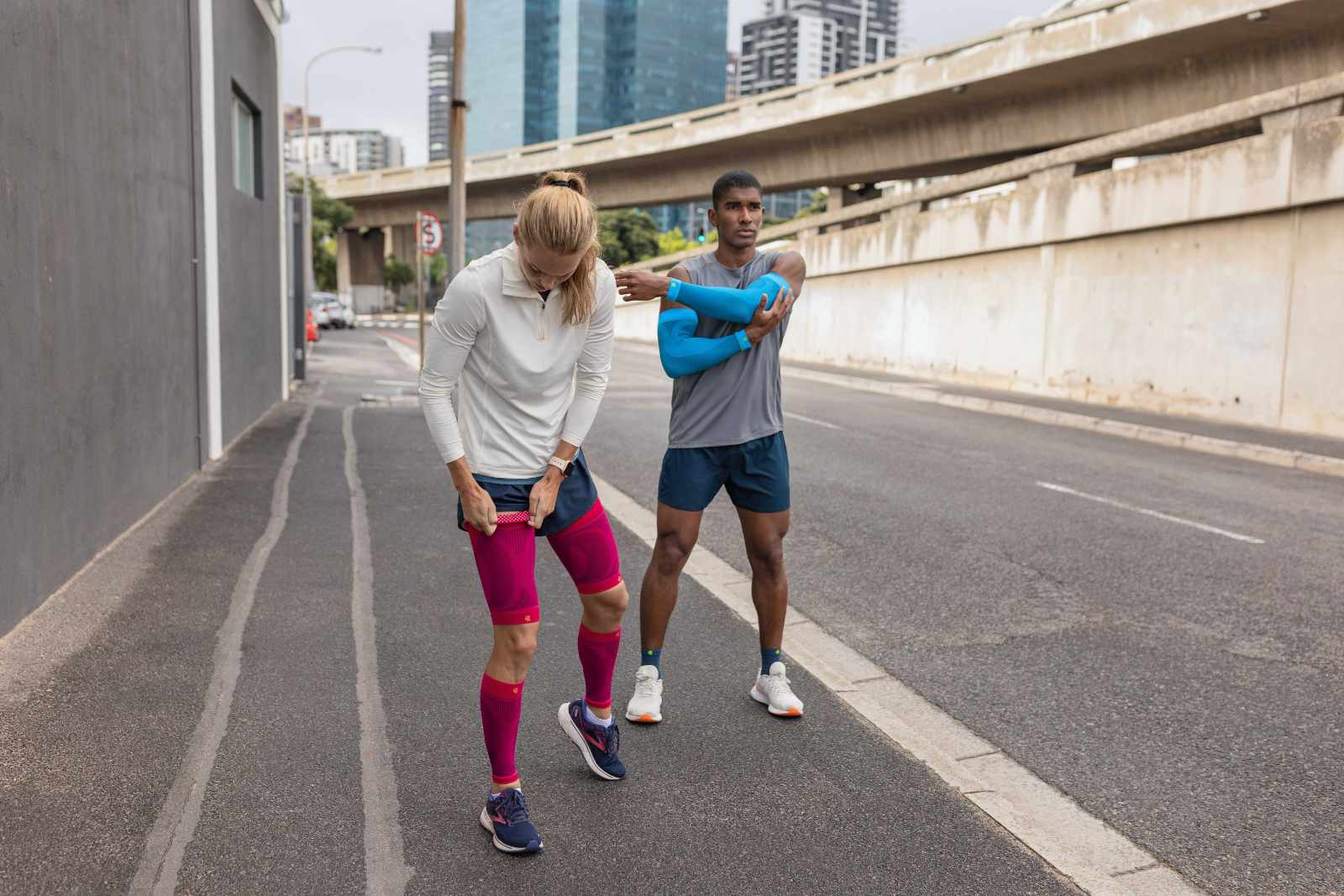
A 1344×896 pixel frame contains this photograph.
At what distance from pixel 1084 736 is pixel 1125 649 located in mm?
1240

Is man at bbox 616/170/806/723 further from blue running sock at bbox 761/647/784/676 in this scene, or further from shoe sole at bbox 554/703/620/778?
shoe sole at bbox 554/703/620/778

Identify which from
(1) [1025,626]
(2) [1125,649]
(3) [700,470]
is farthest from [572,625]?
(2) [1125,649]

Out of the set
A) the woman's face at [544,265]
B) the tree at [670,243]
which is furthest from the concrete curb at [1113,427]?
the tree at [670,243]

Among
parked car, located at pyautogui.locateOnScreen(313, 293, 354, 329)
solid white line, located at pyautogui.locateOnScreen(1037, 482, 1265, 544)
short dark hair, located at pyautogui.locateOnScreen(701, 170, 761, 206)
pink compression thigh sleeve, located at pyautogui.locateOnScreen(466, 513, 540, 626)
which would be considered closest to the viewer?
pink compression thigh sleeve, located at pyautogui.locateOnScreen(466, 513, 540, 626)

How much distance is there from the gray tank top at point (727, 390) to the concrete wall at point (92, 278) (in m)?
2.98

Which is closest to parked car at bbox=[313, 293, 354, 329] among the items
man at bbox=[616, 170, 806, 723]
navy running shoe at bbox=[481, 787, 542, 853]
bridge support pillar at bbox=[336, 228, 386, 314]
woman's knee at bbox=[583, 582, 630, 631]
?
bridge support pillar at bbox=[336, 228, 386, 314]

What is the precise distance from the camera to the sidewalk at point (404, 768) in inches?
126

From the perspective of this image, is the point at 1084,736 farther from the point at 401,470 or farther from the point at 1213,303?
the point at 1213,303

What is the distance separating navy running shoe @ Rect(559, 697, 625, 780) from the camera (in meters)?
3.79

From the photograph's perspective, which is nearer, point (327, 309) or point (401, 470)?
point (401, 470)

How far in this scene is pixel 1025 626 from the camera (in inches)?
226

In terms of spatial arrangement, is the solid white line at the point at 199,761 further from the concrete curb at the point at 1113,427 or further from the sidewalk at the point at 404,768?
the concrete curb at the point at 1113,427

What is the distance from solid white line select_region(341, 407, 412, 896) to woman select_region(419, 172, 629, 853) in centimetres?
29

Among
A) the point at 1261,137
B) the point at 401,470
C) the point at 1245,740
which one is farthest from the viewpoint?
the point at 1261,137
